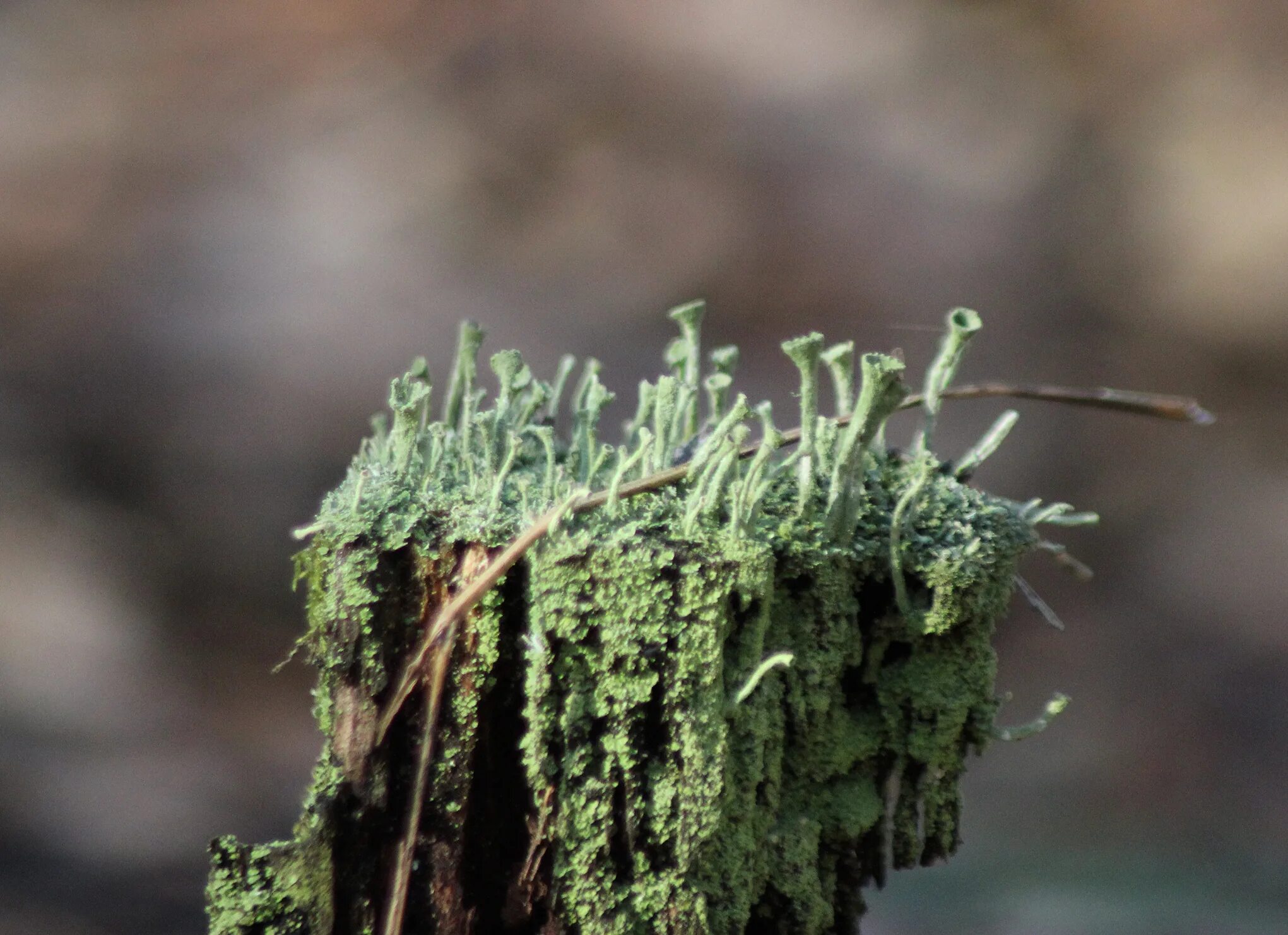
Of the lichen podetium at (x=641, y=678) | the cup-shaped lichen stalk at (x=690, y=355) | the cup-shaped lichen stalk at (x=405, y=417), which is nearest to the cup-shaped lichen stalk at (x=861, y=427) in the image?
the lichen podetium at (x=641, y=678)

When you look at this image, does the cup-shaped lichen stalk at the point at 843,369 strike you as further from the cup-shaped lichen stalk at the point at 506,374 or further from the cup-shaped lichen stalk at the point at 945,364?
the cup-shaped lichen stalk at the point at 506,374

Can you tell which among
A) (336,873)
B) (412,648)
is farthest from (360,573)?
(336,873)

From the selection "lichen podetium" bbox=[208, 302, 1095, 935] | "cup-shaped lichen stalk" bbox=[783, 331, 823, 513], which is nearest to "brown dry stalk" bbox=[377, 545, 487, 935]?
"lichen podetium" bbox=[208, 302, 1095, 935]

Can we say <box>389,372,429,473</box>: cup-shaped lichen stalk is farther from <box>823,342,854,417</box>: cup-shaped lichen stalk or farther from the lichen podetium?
<box>823,342,854,417</box>: cup-shaped lichen stalk

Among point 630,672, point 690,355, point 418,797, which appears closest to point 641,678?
point 630,672

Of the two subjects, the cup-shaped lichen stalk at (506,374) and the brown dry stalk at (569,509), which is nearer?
the brown dry stalk at (569,509)

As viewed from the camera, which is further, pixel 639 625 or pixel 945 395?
pixel 945 395

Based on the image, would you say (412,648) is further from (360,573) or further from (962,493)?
(962,493)
